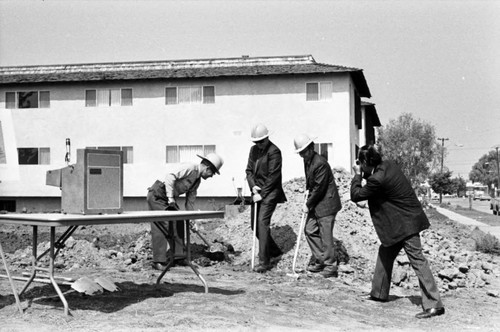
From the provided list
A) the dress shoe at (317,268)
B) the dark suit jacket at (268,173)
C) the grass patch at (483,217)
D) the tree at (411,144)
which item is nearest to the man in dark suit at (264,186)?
the dark suit jacket at (268,173)

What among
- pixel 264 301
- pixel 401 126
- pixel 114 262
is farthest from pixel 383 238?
pixel 401 126

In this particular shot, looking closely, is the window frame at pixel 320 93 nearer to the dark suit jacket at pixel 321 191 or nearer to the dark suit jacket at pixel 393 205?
the dark suit jacket at pixel 321 191

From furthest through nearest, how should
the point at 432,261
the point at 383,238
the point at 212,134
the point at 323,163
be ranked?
the point at 212,134 < the point at 432,261 < the point at 323,163 < the point at 383,238

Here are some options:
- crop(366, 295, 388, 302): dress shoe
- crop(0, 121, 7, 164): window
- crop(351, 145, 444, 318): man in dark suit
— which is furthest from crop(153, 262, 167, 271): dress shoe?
crop(351, 145, 444, 318): man in dark suit

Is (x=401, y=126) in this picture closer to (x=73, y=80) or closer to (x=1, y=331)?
(x=73, y=80)

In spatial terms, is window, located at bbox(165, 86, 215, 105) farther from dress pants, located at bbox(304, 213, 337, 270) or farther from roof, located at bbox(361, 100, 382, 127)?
dress pants, located at bbox(304, 213, 337, 270)

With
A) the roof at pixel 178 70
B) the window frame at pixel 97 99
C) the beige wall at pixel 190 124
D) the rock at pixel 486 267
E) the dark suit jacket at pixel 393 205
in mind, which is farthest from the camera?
the window frame at pixel 97 99

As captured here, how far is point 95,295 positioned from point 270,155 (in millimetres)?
3882

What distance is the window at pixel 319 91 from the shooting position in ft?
91.9

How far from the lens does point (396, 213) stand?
7238mm

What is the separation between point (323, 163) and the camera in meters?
9.75

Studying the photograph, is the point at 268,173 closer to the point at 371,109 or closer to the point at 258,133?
the point at 258,133

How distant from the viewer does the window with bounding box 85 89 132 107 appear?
29.9m

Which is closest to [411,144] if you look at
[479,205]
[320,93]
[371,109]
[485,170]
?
[479,205]
